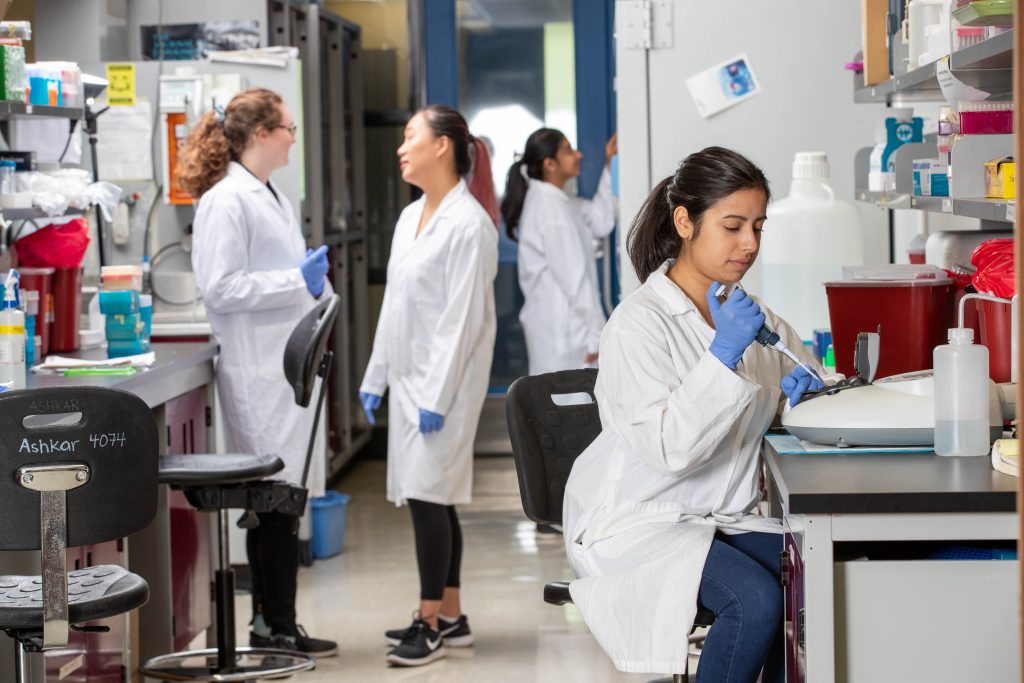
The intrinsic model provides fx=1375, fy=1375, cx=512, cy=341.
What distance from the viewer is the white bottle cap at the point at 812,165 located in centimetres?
347

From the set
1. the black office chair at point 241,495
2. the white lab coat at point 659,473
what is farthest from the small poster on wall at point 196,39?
the white lab coat at point 659,473

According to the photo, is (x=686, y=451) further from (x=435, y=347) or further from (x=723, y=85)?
(x=723, y=85)

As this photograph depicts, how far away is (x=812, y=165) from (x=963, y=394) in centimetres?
155

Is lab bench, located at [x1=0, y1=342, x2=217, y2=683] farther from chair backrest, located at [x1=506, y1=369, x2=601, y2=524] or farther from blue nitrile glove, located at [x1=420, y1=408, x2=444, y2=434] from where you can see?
chair backrest, located at [x1=506, y1=369, x2=601, y2=524]

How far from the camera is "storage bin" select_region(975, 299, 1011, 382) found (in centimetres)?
232

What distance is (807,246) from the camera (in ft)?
12.0

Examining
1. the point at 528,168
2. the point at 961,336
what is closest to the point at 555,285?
the point at 528,168

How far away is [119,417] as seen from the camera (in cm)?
247

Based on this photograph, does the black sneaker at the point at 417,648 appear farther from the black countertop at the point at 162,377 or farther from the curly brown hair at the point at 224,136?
the curly brown hair at the point at 224,136

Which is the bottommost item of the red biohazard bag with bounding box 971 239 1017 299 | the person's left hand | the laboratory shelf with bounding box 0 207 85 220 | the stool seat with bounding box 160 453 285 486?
the stool seat with bounding box 160 453 285 486

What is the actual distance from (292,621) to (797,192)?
1.80m

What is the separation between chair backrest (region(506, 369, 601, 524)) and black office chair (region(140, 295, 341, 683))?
85cm

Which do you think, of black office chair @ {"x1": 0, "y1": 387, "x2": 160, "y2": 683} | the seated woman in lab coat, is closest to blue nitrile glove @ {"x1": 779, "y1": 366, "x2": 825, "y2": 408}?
the seated woman in lab coat

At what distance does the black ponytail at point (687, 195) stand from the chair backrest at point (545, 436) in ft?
1.09
